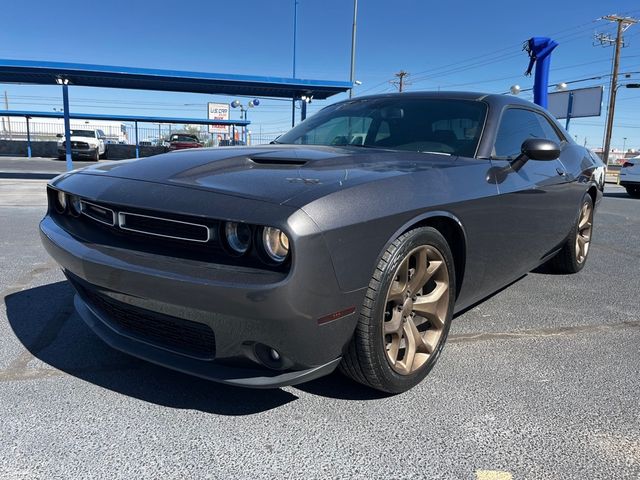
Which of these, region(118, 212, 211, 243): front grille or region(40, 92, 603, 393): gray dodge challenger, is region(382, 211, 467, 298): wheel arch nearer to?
region(40, 92, 603, 393): gray dodge challenger

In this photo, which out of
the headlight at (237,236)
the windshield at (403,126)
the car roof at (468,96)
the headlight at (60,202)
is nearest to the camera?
the headlight at (237,236)

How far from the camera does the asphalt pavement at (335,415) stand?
182 centimetres

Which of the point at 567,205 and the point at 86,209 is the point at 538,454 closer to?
the point at 86,209

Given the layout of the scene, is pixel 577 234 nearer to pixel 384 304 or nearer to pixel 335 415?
pixel 384 304

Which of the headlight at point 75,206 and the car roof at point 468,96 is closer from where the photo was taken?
the headlight at point 75,206

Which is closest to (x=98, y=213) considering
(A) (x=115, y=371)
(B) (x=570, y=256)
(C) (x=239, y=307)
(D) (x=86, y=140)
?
(A) (x=115, y=371)

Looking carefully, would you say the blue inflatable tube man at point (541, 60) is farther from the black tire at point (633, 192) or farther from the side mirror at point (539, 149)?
the side mirror at point (539, 149)

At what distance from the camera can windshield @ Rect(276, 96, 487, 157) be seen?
302cm

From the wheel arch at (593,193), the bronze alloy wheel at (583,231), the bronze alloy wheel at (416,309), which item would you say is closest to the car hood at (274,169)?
the bronze alloy wheel at (416,309)

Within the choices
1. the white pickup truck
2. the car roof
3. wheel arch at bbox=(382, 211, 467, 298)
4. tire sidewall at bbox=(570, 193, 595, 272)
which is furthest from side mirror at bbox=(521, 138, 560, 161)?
the white pickup truck

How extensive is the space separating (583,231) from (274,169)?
140 inches

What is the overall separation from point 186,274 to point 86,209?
0.92 meters

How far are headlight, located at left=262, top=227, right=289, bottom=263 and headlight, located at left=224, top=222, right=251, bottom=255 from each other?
0.08 meters

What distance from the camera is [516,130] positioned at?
3.45m
